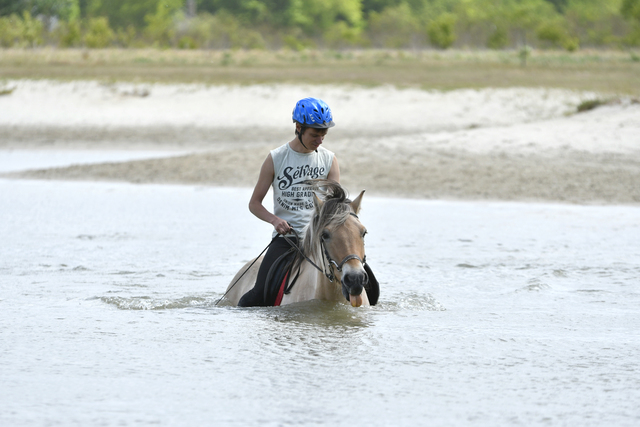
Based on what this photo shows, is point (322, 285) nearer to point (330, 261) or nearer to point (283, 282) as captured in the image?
point (330, 261)

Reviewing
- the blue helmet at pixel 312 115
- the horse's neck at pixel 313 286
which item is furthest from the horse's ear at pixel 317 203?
the blue helmet at pixel 312 115

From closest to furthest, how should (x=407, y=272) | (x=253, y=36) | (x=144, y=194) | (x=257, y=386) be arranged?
(x=257, y=386) < (x=407, y=272) < (x=144, y=194) < (x=253, y=36)

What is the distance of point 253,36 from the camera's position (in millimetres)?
59844

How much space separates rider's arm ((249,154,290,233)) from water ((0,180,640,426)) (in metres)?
0.58

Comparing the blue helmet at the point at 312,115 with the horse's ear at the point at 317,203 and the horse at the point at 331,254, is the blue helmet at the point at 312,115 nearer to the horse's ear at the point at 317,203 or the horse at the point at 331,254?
the horse at the point at 331,254

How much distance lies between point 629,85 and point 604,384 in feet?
71.3

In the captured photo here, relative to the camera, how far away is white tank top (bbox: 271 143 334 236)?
5.54 meters

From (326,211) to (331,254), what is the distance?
280 millimetres

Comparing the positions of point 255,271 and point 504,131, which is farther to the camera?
point 504,131

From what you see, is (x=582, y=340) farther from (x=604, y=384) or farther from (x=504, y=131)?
(x=504, y=131)

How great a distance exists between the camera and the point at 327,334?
5512 mm

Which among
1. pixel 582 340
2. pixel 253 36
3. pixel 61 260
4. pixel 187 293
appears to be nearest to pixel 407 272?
pixel 187 293

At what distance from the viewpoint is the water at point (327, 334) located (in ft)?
13.6

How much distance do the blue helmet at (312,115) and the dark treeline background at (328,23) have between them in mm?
38090
